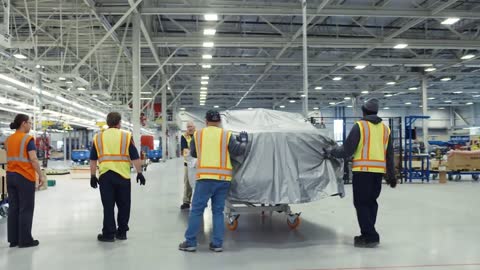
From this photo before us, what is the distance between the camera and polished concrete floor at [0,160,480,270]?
153 inches

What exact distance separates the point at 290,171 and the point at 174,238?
165cm

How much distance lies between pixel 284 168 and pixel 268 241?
35.2 inches

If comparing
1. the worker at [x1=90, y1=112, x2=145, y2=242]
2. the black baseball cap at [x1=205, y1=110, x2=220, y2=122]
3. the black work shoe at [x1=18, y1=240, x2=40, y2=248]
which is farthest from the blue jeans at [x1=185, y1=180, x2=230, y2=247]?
the black work shoe at [x1=18, y1=240, x2=40, y2=248]

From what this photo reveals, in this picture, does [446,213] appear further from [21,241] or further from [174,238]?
[21,241]

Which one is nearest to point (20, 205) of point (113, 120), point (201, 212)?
point (113, 120)

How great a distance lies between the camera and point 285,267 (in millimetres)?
3725

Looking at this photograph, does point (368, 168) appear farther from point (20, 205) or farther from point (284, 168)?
point (20, 205)

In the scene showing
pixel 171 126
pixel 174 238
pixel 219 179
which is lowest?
pixel 174 238

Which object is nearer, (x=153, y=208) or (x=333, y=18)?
(x=153, y=208)

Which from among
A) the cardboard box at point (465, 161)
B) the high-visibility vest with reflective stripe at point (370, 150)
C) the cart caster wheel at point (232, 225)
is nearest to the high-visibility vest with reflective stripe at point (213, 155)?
the cart caster wheel at point (232, 225)

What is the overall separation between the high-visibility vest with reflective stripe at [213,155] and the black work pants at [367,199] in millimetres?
1491

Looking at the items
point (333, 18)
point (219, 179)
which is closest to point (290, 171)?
point (219, 179)

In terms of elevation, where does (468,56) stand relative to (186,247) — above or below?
above

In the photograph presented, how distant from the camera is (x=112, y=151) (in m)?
4.73
